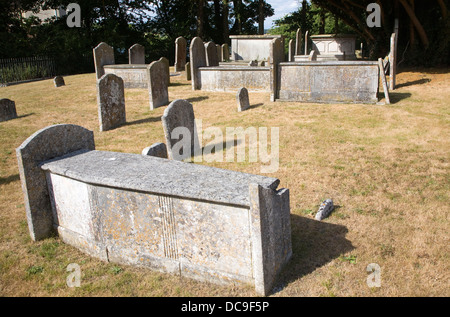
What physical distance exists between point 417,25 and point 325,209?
14927 mm

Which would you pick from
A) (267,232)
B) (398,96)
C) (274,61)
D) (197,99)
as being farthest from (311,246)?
(197,99)

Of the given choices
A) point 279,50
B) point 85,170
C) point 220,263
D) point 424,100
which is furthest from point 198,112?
point 220,263

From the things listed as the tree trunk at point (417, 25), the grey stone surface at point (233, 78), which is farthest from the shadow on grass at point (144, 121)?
the tree trunk at point (417, 25)

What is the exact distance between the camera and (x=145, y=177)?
4.30m

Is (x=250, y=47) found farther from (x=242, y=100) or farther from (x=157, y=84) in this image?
(x=242, y=100)

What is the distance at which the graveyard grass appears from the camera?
4.16 metres

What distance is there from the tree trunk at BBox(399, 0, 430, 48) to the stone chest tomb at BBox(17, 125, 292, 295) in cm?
1583

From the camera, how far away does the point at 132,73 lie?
687 inches

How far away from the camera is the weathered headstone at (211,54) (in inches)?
676
